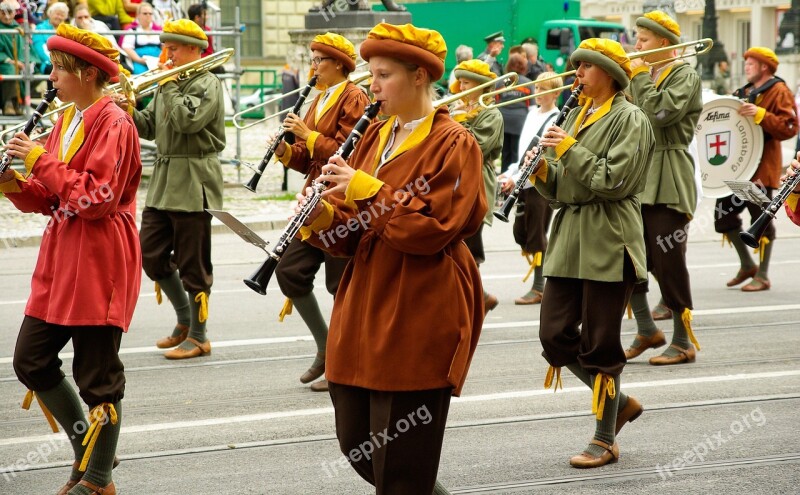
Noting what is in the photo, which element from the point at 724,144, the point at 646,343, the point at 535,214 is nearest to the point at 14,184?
the point at 646,343

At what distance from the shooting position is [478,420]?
644 cm

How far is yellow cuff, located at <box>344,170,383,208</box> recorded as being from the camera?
4.05 meters

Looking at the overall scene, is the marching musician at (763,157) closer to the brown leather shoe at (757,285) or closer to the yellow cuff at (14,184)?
the brown leather shoe at (757,285)

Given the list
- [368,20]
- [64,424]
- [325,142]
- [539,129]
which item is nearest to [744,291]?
[539,129]

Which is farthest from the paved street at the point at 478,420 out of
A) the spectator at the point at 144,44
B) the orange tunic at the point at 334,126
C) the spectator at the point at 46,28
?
the spectator at the point at 144,44

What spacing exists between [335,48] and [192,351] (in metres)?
2.19

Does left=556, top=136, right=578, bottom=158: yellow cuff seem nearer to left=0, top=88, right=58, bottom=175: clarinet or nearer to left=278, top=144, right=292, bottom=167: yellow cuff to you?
left=278, top=144, right=292, bottom=167: yellow cuff

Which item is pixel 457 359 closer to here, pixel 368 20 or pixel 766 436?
pixel 766 436

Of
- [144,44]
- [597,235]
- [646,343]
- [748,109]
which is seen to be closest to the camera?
[597,235]

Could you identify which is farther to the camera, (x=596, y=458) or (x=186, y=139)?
(x=186, y=139)

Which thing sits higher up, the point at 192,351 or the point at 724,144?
the point at 724,144

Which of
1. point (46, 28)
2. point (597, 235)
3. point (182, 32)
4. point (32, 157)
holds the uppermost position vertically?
point (46, 28)

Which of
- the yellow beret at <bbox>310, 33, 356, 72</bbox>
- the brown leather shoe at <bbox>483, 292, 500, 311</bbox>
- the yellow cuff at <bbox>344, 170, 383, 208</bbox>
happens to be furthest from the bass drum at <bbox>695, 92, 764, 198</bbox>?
the yellow cuff at <bbox>344, 170, 383, 208</bbox>

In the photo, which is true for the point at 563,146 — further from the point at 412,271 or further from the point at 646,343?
the point at 646,343
